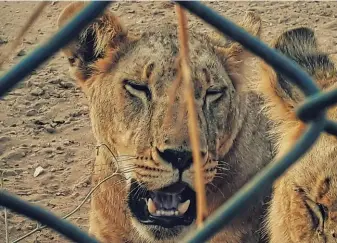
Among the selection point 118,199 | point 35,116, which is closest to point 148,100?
point 118,199

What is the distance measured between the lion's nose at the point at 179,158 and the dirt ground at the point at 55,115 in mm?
1096

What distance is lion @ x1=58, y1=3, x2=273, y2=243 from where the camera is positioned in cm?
295

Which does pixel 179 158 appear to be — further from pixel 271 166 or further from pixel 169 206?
pixel 271 166

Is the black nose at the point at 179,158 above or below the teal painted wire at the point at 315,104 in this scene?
below

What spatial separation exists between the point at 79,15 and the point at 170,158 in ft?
5.86

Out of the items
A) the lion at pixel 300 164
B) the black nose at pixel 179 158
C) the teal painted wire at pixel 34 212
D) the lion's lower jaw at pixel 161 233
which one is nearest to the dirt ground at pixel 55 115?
the lion's lower jaw at pixel 161 233

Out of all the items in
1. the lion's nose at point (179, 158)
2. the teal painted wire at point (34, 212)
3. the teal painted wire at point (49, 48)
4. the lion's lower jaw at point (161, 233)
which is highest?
the teal painted wire at point (49, 48)

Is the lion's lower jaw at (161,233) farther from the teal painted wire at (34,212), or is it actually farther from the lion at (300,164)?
the teal painted wire at (34,212)

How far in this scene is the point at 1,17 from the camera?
6.08m

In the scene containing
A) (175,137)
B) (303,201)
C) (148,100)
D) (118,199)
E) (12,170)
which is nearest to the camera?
(303,201)

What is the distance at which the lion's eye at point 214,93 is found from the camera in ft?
10.3

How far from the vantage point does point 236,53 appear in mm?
3412

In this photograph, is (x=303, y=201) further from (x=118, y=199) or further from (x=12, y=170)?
(x=12, y=170)

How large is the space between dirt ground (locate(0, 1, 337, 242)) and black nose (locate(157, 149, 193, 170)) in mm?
1096
